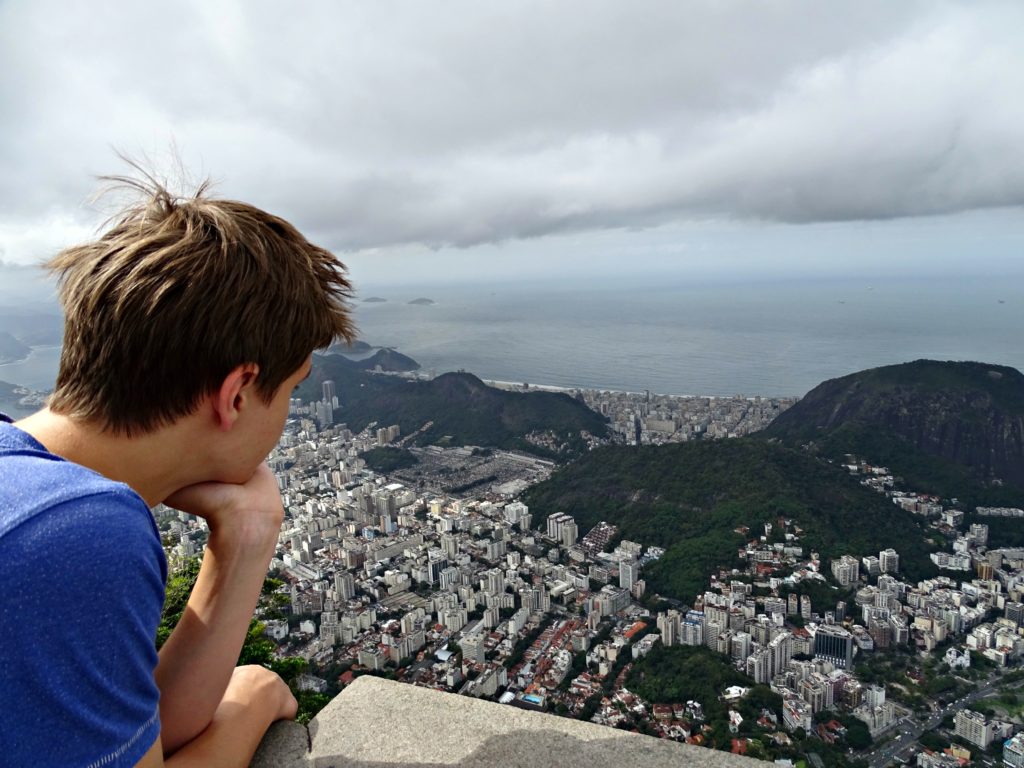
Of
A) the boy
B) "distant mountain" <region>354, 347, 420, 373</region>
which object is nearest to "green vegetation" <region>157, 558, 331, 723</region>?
the boy

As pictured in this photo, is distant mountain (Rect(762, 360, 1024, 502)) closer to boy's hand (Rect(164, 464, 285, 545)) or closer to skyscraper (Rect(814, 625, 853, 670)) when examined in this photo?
skyscraper (Rect(814, 625, 853, 670))

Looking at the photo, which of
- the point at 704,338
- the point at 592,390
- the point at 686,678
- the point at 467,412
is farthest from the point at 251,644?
the point at 704,338

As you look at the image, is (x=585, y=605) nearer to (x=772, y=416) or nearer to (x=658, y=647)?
(x=658, y=647)

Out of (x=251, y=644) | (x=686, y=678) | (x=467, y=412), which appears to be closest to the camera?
(x=251, y=644)

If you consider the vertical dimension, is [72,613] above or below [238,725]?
above

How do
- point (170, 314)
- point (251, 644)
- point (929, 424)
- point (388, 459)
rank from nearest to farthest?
point (170, 314) → point (251, 644) → point (929, 424) → point (388, 459)

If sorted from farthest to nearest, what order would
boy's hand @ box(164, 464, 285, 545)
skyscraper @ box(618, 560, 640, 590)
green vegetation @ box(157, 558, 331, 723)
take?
skyscraper @ box(618, 560, 640, 590) < green vegetation @ box(157, 558, 331, 723) < boy's hand @ box(164, 464, 285, 545)

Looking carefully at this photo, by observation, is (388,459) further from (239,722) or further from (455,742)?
(239,722)

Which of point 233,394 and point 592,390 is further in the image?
point 592,390
